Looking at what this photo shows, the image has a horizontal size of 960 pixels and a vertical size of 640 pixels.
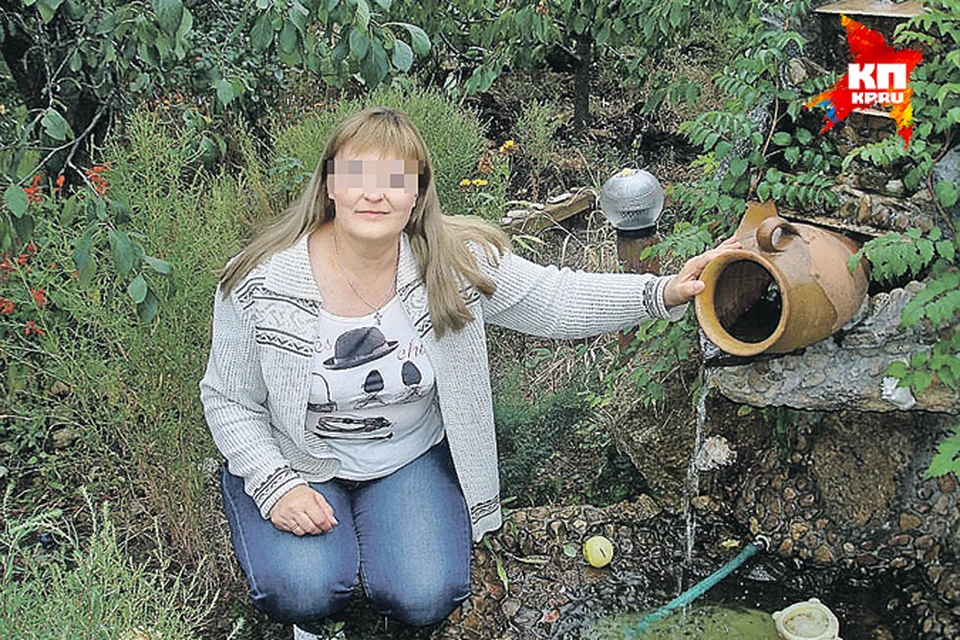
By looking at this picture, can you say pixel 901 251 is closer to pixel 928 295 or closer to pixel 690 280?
pixel 928 295

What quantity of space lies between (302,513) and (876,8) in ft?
5.47

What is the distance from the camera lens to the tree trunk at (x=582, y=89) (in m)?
5.55

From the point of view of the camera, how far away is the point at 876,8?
94.2 inches

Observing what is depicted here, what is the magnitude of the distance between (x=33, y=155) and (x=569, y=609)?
1.69 meters

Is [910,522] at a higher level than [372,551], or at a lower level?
lower

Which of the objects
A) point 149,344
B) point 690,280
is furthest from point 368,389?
point 690,280

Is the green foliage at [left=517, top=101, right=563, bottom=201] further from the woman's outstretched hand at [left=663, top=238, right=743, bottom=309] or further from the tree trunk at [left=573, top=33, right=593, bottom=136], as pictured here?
the woman's outstretched hand at [left=663, top=238, right=743, bottom=309]

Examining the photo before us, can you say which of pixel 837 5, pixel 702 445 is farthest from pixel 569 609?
pixel 837 5

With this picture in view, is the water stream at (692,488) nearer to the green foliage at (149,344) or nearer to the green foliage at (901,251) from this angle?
the green foliage at (901,251)

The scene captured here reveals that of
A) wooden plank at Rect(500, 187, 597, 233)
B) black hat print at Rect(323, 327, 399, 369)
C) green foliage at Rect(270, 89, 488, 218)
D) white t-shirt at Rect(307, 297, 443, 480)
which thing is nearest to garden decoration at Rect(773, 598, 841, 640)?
white t-shirt at Rect(307, 297, 443, 480)

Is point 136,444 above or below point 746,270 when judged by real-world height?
below

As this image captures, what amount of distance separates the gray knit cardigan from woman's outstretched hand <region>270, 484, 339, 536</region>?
0.02 m

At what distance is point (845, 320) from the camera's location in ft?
7.49

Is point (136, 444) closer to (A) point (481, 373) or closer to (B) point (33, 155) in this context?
(A) point (481, 373)
